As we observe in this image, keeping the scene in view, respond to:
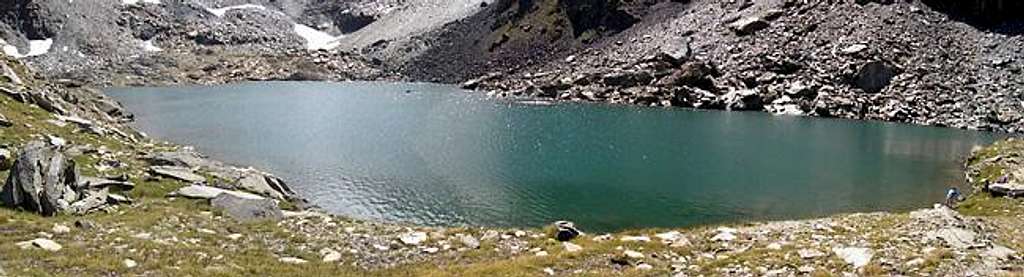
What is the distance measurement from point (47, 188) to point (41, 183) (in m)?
0.47

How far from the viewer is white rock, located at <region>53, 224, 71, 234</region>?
80.1ft

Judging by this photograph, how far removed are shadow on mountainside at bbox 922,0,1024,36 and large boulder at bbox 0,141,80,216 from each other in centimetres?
13139

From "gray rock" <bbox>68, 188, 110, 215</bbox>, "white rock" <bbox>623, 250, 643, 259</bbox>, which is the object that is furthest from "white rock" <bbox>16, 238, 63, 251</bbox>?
"white rock" <bbox>623, 250, 643, 259</bbox>

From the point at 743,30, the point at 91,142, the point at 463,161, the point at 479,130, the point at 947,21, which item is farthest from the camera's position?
the point at 743,30

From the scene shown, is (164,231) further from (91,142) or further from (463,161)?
(463,161)

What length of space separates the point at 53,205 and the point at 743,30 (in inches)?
5021

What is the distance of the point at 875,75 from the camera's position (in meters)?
116

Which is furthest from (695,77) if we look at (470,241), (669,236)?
(470,241)

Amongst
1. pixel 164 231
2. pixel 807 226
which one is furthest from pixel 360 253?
pixel 807 226

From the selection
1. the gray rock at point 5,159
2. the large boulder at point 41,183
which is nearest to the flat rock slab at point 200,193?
the large boulder at point 41,183

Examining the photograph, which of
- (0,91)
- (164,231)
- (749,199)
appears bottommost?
(749,199)

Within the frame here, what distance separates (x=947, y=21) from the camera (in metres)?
127

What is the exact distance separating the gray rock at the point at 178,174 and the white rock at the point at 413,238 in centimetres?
1673

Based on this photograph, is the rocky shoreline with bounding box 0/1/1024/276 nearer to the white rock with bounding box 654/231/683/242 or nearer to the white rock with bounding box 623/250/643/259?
the white rock with bounding box 654/231/683/242
